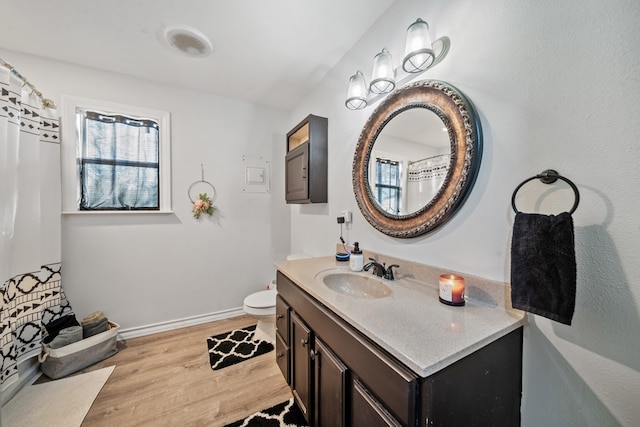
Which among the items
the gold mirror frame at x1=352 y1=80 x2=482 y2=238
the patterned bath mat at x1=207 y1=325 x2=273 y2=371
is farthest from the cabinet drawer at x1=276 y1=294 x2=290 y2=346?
the gold mirror frame at x1=352 y1=80 x2=482 y2=238

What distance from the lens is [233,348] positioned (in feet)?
6.48

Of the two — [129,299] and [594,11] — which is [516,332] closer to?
[594,11]

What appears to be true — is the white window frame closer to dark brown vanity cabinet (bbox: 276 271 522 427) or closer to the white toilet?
the white toilet

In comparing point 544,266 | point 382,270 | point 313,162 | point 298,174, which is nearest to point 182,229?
point 298,174

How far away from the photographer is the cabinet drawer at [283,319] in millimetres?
1423

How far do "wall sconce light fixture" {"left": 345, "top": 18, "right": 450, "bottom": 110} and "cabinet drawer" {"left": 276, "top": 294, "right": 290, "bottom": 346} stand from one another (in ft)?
4.68

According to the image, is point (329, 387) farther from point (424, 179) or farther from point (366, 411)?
point (424, 179)

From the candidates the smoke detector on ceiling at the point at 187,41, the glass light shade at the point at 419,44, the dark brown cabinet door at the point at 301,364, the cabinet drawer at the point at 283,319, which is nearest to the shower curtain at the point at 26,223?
the smoke detector on ceiling at the point at 187,41

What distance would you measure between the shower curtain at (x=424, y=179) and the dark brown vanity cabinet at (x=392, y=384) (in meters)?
0.65

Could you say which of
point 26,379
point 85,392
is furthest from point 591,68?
point 26,379

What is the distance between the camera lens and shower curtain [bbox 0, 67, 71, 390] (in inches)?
51.3

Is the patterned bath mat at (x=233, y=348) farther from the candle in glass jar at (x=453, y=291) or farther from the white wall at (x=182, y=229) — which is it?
the candle in glass jar at (x=453, y=291)

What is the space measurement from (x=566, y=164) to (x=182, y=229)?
2792mm

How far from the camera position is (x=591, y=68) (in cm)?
71
